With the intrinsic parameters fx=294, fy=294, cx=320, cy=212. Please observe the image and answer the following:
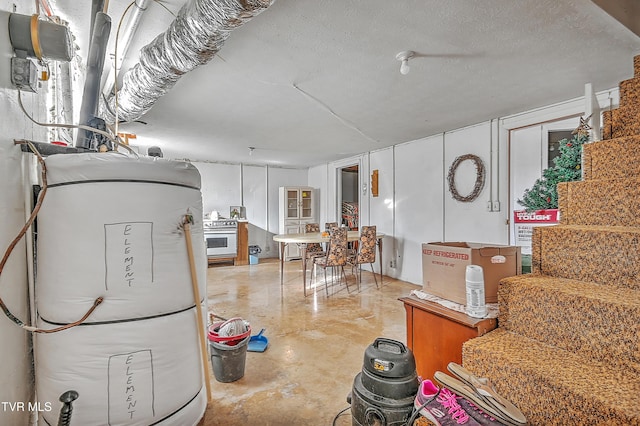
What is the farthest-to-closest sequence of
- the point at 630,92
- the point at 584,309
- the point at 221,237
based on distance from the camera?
1. the point at 221,237
2. the point at 630,92
3. the point at 584,309

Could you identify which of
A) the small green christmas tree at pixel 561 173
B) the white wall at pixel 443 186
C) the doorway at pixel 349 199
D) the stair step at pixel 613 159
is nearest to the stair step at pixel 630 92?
the stair step at pixel 613 159

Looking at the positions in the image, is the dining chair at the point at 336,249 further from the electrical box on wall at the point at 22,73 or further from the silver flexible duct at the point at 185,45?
the electrical box on wall at the point at 22,73

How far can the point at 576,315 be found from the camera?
3.95ft

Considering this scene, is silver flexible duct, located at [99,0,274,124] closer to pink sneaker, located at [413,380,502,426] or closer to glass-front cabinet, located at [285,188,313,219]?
pink sneaker, located at [413,380,502,426]

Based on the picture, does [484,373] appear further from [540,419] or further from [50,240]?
[50,240]

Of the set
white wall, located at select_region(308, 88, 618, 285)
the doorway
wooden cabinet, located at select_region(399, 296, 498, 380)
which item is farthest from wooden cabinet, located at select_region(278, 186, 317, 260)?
wooden cabinet, located at select_region(399, 296, 498, 380)

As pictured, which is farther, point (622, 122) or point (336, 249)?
point (336, 249)

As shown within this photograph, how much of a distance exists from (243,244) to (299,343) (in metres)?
4.33

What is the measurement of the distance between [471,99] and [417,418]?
3.01m

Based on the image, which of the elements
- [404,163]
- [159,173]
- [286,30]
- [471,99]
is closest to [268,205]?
[404,163]

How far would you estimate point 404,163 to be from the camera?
5.08m

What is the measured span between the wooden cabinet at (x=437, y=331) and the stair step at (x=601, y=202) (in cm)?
78

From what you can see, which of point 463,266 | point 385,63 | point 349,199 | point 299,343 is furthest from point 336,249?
point 349,199

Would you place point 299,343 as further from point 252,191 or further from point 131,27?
point 252,191
